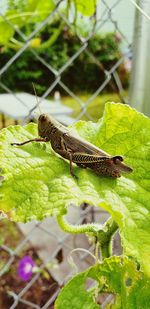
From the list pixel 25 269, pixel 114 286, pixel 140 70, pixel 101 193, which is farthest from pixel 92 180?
pixel 25 269

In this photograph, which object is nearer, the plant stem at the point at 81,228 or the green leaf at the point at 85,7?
the plant stem at the point at 81,228

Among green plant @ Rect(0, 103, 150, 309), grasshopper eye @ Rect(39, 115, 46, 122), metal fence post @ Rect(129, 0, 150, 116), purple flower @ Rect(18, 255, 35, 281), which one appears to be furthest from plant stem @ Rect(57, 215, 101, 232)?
purple flower @ Rect(18, 255, 35, 281)

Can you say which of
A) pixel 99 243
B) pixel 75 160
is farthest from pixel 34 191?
pixel 99 243

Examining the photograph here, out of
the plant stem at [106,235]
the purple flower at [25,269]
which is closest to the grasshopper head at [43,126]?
the plant stem at [106,235]

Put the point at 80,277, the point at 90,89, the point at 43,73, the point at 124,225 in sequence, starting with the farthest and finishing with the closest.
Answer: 1. the point at 90,89
2. the point at 43,73
3. the point at 80,277
4. the point at 124,225

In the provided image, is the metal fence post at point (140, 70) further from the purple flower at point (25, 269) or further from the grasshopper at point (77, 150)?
the purple flower at point (25, 269)

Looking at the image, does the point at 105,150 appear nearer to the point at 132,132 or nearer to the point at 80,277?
the point at 132,132
